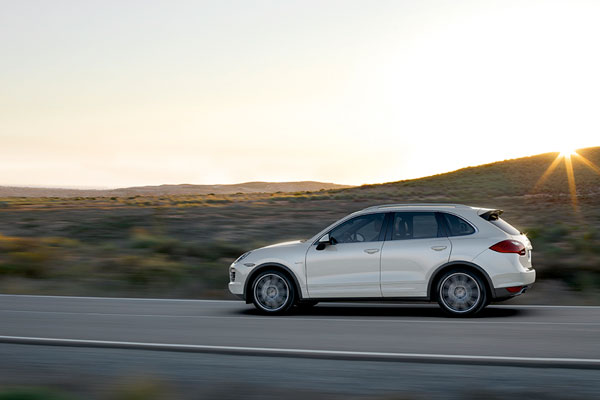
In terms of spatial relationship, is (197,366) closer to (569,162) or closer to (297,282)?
(297,282)

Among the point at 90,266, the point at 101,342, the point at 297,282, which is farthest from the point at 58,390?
the point at 90,266

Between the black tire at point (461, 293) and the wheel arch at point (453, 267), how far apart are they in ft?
0.14

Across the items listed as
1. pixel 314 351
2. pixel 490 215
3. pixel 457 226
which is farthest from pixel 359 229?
pixel 314 351

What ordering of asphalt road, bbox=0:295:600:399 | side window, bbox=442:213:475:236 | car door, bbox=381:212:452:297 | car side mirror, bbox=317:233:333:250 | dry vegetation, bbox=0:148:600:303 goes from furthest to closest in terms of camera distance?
dry vegetation, bbox=0:148:600:303, car side mirror, bbox=317:233:333:250, side window, bbox=442:213:475:236, car door, bbox=381:212:452:297, asphalt road, bbox=0:295:600:399

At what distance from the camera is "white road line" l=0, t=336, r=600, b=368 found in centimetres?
753

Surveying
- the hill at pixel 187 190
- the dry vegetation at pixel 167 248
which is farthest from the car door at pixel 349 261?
the hill at pixel 187 190

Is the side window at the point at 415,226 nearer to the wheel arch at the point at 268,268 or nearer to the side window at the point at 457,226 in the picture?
the side window at the point at 457,226

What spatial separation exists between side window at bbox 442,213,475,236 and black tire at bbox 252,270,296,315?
2510 millimetres

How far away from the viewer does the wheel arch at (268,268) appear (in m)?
11.4

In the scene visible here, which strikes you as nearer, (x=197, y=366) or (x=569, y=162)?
(x=197, y=366)

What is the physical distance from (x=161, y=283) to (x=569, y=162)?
95367 mm

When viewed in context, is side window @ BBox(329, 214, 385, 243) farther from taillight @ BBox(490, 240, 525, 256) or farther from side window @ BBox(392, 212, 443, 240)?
taillight @ BBox(490, 240, 525, 256)

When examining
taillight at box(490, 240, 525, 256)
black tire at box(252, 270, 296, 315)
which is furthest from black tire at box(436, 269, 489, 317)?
black tire at box(252, 270, 296, 315)

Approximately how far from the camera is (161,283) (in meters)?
16.6
